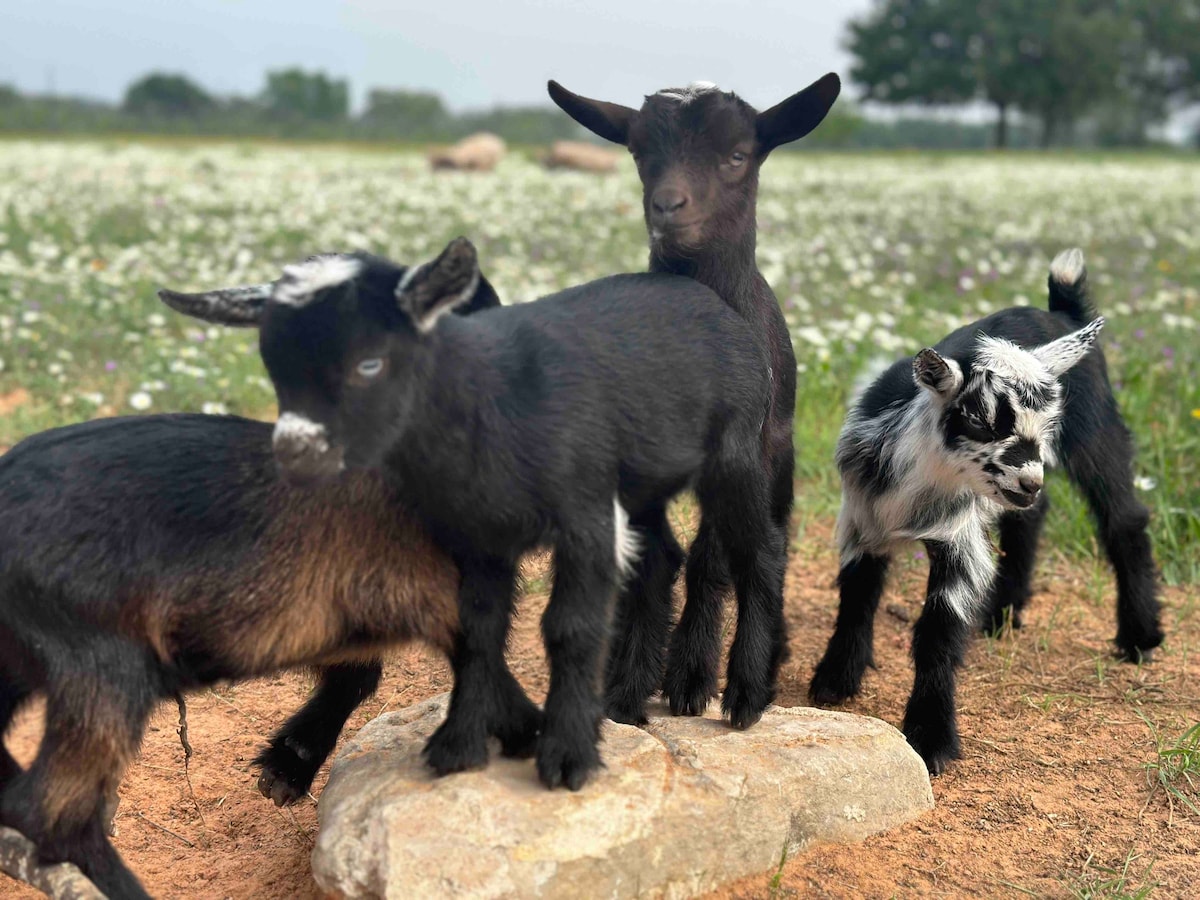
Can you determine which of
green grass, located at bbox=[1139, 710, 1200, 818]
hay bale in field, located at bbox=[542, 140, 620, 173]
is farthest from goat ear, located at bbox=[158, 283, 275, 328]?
hay bale in field, located at bbox=[542, 140, 620, 173]

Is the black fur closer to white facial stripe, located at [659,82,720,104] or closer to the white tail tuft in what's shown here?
white facial stripe, located at [659,82,720,104]

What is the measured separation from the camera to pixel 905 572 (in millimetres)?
5887

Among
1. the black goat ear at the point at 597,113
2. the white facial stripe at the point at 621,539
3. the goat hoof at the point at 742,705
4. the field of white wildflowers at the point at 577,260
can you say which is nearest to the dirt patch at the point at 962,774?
the goat hoof at the point at 742,705

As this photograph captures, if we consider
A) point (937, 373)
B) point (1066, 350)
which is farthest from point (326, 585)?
point (1066, 350)

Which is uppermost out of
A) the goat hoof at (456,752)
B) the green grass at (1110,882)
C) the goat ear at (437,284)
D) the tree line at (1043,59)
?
the tree line at (1043,59)

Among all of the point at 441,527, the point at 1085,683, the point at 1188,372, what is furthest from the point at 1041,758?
the point at 1188,372

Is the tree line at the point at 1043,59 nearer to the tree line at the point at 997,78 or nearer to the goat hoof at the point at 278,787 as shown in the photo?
the tree line at the point at 997,78

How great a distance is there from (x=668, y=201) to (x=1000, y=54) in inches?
2380

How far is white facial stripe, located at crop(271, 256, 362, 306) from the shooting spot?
260cm

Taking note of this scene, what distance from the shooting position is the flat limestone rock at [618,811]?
297 centimetres

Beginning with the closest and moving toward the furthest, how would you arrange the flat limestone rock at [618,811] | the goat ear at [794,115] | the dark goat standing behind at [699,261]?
the flat limestone rock at [618,811] < the dark goat standing behind at [699,261] < the goat ear at [794,115]

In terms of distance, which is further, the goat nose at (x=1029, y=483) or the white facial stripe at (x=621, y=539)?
the goat nose at (x=1029, y=483)

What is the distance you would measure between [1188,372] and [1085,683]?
11.1 ft

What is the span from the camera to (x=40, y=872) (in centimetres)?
291
